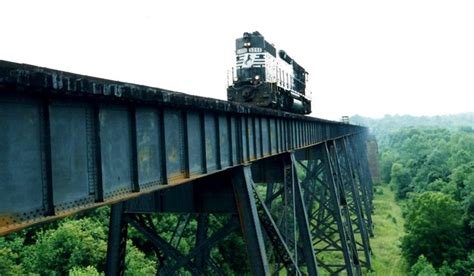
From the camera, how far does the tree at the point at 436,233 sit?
29719mm

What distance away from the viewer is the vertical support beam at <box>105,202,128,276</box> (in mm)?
9297

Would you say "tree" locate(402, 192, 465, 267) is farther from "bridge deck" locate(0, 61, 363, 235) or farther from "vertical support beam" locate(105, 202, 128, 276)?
"bridge deck" locate(0, 61, 363, 235)

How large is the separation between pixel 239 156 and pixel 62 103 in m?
4.69

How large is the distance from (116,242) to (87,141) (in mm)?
5388

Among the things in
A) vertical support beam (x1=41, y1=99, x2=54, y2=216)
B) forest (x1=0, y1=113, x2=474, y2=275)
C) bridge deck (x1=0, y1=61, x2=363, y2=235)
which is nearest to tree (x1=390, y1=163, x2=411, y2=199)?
forest (x1=0, y1=113, x2=474, y2=275)

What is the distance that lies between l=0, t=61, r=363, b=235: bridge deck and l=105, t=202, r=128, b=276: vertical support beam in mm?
3176

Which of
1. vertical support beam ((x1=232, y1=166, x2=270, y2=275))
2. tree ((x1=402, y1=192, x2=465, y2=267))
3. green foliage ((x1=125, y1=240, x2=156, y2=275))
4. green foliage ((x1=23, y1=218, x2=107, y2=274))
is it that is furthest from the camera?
tree ((x1=402, y1=192, x2=465, y2=267))

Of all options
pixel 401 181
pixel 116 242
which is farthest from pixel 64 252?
pixel 401 181

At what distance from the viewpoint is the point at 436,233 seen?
3062 centimetres

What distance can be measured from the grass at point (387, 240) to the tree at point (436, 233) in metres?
1.18

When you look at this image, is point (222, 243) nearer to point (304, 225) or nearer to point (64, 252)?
point (64, 252)

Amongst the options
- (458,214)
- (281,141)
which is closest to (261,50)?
(281,141)

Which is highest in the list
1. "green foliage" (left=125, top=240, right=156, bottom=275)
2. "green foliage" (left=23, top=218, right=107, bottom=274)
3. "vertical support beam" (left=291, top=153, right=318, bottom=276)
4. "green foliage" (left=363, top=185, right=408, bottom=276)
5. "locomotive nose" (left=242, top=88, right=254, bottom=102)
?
"locomotive nose" (left=242, top=88, right=254, bottom=102)

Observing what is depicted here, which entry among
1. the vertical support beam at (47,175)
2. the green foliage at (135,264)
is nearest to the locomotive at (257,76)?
the green foliage at (135,264)
